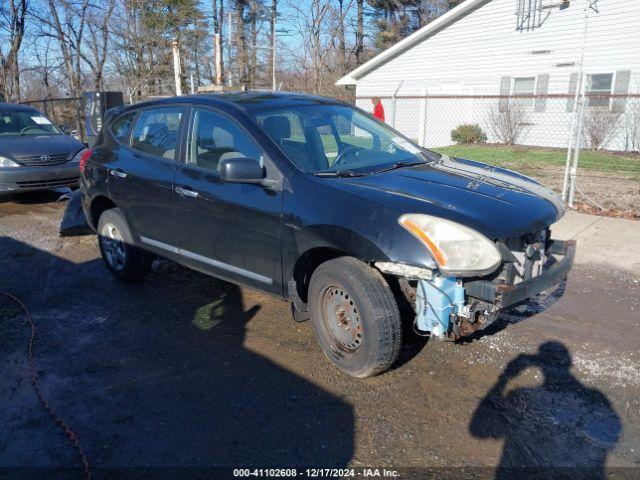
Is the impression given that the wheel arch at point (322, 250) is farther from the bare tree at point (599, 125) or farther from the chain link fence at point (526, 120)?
the bare tree at point (599, 125)

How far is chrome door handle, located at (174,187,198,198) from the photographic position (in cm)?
427

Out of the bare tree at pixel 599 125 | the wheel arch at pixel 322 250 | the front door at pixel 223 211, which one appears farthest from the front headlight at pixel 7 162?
the bare tree at pixel 599 125

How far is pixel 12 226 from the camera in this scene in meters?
7.92

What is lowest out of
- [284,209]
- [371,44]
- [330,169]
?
[284,209]

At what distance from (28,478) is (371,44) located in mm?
38066

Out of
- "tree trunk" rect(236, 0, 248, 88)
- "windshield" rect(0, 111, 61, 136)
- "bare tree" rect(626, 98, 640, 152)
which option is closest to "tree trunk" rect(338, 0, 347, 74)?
"tree trunk" rect(236, 0, 248, 88)

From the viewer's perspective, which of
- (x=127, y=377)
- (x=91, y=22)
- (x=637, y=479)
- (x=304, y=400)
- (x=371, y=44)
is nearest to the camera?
(x=637, y=479)

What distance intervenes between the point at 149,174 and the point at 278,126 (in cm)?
137

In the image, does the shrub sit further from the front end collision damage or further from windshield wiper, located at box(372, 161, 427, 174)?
the front end collision damage

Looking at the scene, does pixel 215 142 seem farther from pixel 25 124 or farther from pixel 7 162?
pixel 25 124

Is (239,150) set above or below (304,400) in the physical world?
above

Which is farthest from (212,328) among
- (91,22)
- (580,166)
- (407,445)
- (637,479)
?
(91,22)

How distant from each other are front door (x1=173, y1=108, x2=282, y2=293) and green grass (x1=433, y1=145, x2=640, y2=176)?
9.73m

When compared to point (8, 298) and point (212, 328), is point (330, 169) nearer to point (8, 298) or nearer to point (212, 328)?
point (212, 328)
